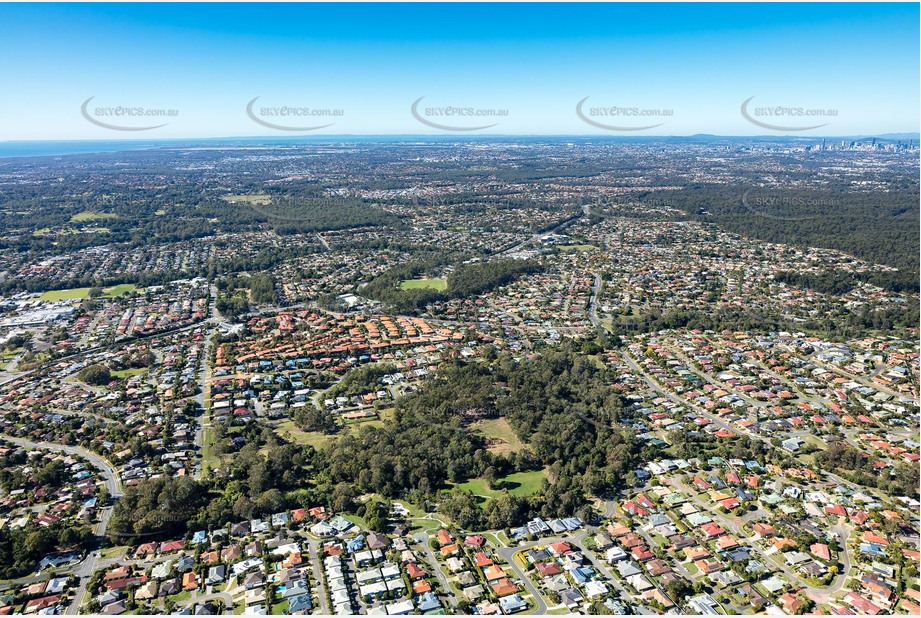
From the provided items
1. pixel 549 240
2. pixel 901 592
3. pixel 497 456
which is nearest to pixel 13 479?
pixel 497 456

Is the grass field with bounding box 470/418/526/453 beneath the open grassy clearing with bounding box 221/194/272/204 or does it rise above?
beneath

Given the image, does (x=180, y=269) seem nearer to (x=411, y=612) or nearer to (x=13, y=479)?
(x=13, y=479)

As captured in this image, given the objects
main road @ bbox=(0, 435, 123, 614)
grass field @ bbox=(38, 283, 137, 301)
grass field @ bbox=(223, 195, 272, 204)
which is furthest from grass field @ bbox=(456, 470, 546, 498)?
grass field @ bbox=(223, 195, 272, 204)

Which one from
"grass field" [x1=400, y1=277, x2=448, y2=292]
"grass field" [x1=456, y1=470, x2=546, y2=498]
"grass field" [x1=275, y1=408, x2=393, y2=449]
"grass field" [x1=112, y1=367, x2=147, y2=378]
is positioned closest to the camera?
"grass field" [x1=456, y1=470, x2=546, y2=498]

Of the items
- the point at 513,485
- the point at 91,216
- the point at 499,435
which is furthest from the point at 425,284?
the point at 91,216

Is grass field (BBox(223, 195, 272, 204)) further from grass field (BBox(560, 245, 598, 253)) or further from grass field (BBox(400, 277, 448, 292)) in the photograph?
grass field (BBox(560, 245, 598, 253))
